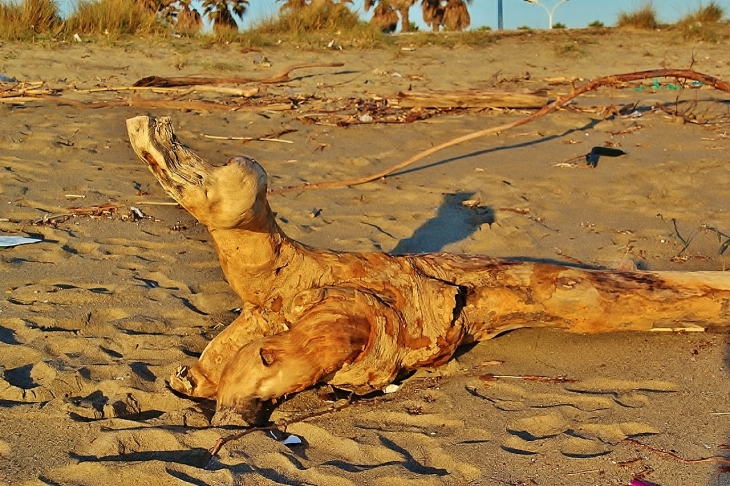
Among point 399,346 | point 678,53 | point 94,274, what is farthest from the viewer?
point 678,53

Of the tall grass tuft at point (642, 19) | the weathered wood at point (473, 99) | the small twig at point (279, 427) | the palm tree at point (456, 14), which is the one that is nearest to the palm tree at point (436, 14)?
the palm tree at point (456, 14)

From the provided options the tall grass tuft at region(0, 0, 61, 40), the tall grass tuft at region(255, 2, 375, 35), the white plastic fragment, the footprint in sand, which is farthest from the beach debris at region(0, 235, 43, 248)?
the tall grass tuft at region(255, 2, 375, 35)

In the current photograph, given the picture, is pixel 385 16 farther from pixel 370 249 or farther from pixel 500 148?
pixel 370 249

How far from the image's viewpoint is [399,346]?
2.99 metres

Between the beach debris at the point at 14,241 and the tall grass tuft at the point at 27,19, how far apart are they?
287 inches

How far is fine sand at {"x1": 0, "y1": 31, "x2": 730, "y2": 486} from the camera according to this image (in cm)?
246

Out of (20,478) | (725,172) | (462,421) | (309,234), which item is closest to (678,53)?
(725,172)

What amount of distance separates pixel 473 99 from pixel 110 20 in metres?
6.44

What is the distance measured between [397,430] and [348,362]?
1.17ft

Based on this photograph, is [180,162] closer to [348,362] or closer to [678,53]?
[348,362]

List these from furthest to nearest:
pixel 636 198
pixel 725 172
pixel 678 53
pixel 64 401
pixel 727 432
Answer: pixel 678 53 → pixel 725 172 → pixel 636 198 → pixel 64 401 → pixel 727 432

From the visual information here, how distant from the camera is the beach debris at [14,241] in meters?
4.35

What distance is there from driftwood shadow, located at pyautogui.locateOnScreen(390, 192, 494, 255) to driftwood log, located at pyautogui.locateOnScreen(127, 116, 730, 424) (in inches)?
51.9

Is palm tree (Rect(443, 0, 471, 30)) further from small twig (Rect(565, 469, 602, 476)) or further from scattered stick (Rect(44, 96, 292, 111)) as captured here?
small twig (Rect(565, 469, 602, 476))
